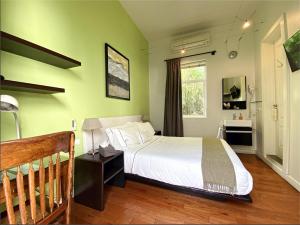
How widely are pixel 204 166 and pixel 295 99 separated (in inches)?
61.7

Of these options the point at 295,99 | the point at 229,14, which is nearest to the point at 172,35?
the point at 229,14

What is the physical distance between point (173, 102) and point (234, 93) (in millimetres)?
1544

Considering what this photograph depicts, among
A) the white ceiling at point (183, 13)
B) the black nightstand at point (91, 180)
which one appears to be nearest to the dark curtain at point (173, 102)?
the white ceiling at point (183, 13)

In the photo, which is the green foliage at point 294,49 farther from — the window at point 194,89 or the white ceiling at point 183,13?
the window at point 194,89

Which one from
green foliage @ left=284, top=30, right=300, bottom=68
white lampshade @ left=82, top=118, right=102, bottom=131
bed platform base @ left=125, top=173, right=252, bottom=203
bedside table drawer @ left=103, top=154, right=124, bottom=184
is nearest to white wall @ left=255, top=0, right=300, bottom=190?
green foliage @ left=284, top=30, right=300, bottom=68

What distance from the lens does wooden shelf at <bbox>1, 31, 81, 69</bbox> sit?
3.82ft

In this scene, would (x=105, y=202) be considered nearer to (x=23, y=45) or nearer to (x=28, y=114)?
(x=28, y=114)

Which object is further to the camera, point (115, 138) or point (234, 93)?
point (234, 93)

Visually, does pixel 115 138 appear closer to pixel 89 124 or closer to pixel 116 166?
pixel 116 166

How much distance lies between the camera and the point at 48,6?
1.67 meters

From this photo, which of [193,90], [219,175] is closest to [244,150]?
[193,90]

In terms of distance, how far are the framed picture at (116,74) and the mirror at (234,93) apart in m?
2.49

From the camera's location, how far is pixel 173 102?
13.6 ft

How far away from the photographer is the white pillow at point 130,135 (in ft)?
7.96
